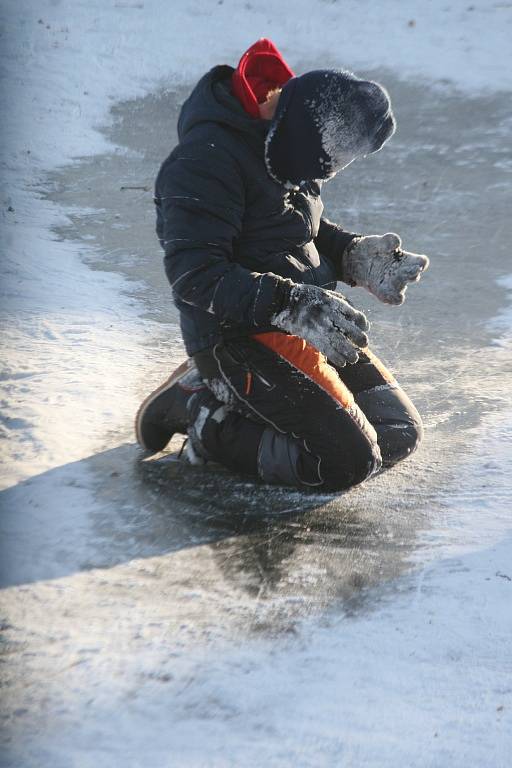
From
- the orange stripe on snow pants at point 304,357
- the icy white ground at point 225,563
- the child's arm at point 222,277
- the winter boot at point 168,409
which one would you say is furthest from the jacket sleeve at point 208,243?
the icy white ground at point 225,563

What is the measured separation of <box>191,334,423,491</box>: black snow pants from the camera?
269 cm

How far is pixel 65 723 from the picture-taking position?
165 centimetres

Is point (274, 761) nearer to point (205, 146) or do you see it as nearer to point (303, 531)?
point (303, 531)

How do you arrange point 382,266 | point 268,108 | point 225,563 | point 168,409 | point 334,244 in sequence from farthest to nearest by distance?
point 334,244 < point 382,266 < point 168,409 < point 268,108 < point 225,563

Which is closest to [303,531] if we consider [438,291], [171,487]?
[171,487]

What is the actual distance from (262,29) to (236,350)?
7.23 metres

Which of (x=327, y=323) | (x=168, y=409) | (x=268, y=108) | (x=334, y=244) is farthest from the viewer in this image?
(x=334, y=244)

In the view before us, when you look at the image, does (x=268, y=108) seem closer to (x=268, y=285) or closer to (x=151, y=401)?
(x=268, y=285)

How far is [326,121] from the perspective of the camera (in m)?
2.57

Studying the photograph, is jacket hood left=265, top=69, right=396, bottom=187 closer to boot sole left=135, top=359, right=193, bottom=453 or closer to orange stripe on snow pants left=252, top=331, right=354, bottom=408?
orange stripe on snow pants left=252, top=331, right=354, bottom=408

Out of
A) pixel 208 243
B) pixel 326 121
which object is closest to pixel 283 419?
pixel 208 243

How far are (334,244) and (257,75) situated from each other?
66 centimetres

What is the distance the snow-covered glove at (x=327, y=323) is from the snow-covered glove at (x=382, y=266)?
54 centimetres

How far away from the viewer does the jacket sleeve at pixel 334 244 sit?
3.15 m
